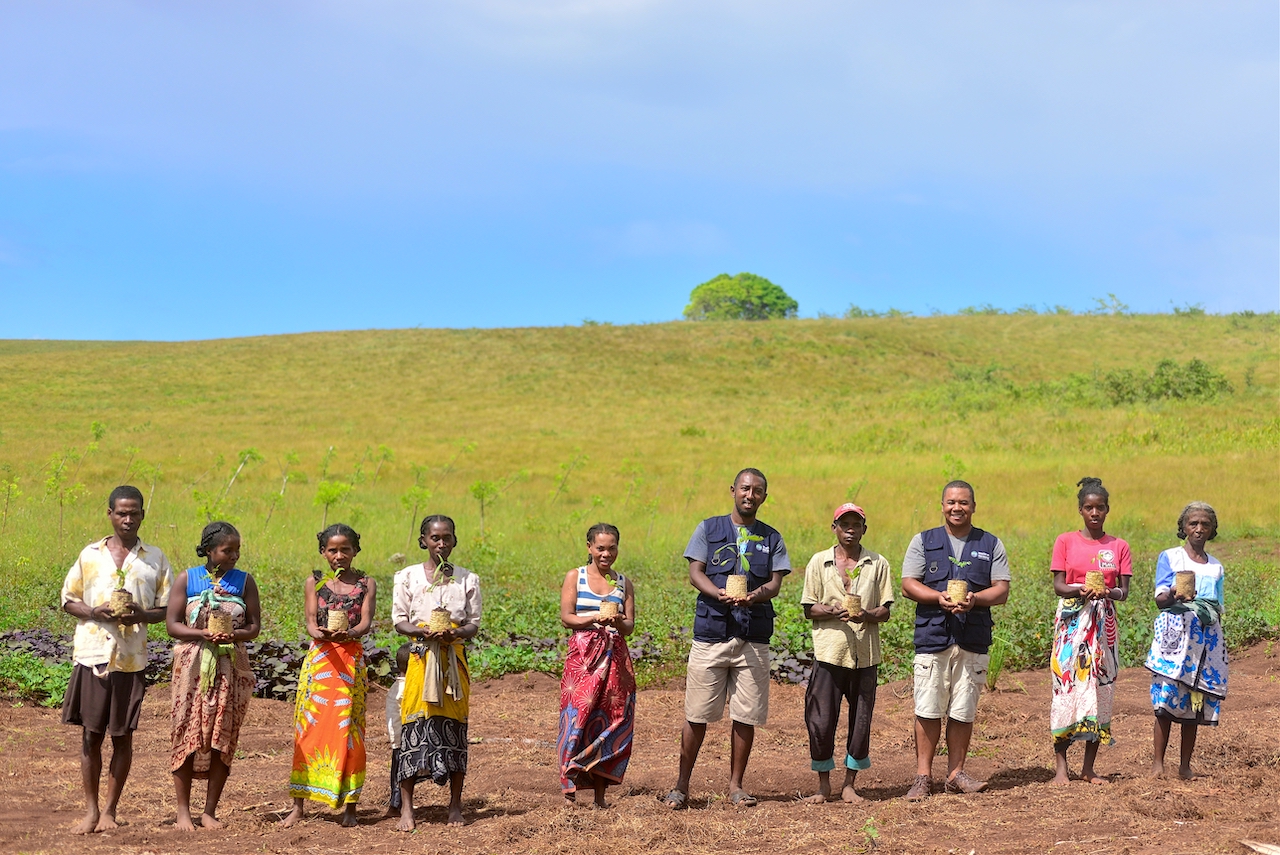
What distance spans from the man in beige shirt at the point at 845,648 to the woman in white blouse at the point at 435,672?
6.55 ft

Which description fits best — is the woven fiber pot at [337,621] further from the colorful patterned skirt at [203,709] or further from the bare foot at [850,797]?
the bare foot at [850,797]

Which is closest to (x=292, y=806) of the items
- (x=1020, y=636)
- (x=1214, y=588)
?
(x=1214, y=588)

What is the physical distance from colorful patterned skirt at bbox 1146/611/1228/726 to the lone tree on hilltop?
103082 mm

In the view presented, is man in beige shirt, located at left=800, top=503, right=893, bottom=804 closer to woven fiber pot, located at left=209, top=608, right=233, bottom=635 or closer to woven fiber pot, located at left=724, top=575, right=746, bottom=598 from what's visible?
woven fiber pot, located at left=724, top=575, right=746, bottom=598

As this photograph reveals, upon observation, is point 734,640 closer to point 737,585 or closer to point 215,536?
point 737,585

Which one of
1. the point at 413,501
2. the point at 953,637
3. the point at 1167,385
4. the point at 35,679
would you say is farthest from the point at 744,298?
the point at 953,637

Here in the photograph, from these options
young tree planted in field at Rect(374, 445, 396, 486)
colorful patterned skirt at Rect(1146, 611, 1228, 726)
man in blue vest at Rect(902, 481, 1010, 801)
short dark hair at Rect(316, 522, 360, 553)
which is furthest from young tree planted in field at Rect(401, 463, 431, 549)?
colorful patterned skirt at Rect(1146, 611, 1228, 726)

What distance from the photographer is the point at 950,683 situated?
6891 mm

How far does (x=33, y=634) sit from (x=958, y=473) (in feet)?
67.3

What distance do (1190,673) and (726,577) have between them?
112 inches

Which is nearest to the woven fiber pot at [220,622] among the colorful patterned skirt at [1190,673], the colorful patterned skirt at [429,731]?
the colorful patterned skirt at [429,731]

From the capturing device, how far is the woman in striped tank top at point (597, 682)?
21.7 ft

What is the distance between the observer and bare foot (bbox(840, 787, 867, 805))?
6734 millimetres

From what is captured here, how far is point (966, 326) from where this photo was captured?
250 feet
